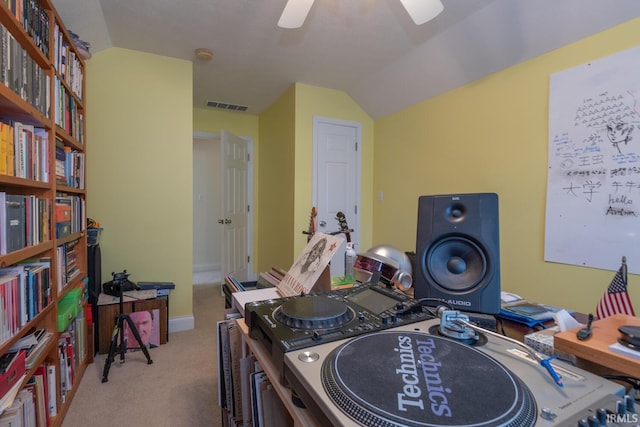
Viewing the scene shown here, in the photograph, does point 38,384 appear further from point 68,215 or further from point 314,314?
point 314,314

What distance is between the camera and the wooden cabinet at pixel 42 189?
1.07 metres

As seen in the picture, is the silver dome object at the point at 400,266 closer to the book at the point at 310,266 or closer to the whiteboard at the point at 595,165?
the book at the point at 310,266

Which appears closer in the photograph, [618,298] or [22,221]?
[618,298]

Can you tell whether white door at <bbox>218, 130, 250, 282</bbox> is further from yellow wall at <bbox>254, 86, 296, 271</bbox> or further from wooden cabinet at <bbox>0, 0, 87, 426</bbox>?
wooden cabinet at <bbox>0, 0, 87, 426</bbox>

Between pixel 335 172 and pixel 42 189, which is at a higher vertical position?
pixel 335 172

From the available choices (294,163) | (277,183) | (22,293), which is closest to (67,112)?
(22,293)

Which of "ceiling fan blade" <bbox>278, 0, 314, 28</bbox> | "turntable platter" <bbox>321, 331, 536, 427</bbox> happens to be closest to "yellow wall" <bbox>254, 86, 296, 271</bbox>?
"ceiling fan blade" <bbox>278, 0, 314, 28</bbox>

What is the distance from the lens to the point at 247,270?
4.23 meters

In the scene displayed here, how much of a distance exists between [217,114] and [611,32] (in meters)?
3.90

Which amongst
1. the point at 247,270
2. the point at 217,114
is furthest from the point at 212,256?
the point at 217,114

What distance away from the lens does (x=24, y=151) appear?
1.20m

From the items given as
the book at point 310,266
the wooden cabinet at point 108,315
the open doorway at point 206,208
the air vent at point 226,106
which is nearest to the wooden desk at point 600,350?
the book at point 310,266

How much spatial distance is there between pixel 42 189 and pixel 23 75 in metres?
0.52

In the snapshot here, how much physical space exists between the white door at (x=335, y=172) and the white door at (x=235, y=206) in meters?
1.09
